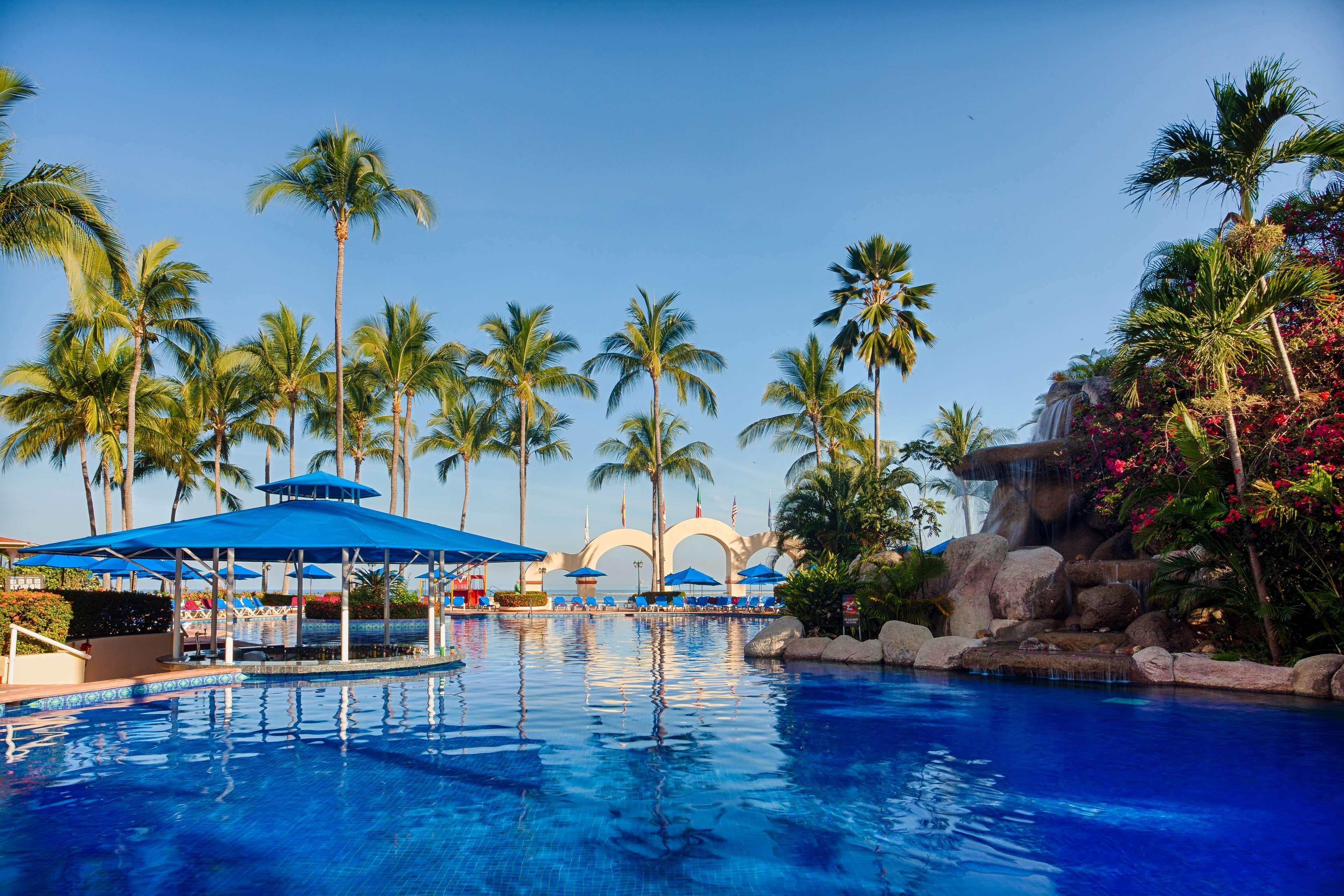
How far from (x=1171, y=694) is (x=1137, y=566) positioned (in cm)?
419

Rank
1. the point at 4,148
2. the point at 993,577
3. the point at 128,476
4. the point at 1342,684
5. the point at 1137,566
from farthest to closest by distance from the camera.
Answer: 1. the point at 128,476
2. the point at 993,577
3. the point at 1137,566
4. the point at 4,148
5. the point at 1342,684

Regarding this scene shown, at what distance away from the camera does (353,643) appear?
1664 cm

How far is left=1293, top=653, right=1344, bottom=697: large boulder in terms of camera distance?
10.3 metres

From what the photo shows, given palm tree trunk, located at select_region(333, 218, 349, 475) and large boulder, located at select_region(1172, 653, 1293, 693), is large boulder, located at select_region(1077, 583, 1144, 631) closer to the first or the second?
large boulder, located at select_region(1172, 653, 1293, 693)

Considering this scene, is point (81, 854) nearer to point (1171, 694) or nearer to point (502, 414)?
point (1171, 694)

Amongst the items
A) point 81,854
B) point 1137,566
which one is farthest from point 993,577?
point 81,854

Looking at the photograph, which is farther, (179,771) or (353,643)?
(353,643)

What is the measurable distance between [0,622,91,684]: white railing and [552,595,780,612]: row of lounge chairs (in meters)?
26.8

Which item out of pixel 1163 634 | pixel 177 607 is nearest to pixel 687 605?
pixel 1163 634

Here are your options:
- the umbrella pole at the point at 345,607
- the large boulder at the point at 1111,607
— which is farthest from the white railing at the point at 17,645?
the large boulder at the point at 1111,607

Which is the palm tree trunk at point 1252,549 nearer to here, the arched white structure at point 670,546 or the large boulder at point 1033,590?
the large boulder at point 1033,590

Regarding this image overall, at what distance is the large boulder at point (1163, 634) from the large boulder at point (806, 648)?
219 inches

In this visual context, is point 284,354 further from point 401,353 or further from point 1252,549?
point 1252,549

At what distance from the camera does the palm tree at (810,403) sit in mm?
33812
